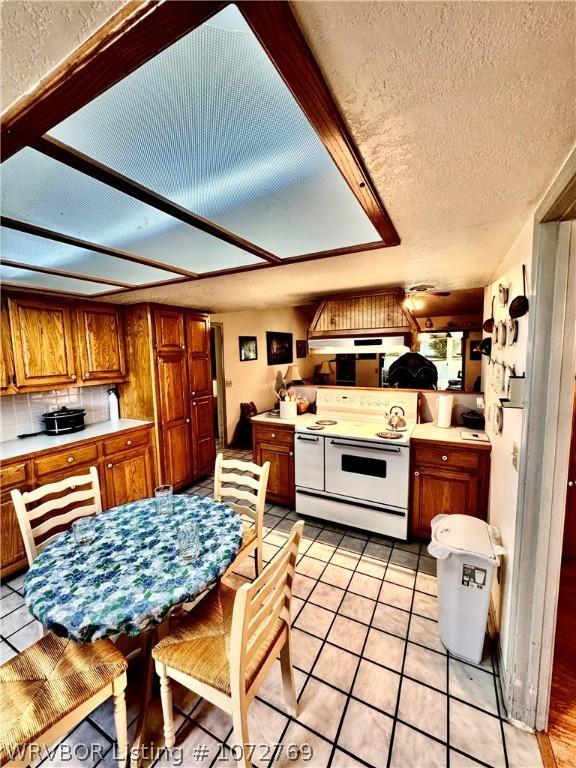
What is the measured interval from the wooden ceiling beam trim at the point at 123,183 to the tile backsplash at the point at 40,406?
266 cm

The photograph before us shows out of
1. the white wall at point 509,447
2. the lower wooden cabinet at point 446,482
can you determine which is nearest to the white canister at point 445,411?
the lower wooden cabinet at point 446,482

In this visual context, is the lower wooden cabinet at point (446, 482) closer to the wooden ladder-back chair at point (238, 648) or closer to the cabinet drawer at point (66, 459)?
the wooden ladder-back chair at point (238, 648)

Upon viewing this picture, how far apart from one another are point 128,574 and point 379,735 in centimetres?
127

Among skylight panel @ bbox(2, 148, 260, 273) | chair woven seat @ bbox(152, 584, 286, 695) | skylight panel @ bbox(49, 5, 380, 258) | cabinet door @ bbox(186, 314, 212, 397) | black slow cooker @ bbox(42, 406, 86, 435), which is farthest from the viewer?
cabinet door @ bbox(186, 314, 212, 397)

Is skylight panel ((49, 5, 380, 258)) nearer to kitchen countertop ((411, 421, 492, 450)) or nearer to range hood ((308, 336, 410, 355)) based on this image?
range hood ((308, 336, 410, 355))

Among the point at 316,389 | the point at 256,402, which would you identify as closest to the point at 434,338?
the point at 256,402

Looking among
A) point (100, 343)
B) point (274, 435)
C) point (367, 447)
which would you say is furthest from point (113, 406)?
point (367, 447)

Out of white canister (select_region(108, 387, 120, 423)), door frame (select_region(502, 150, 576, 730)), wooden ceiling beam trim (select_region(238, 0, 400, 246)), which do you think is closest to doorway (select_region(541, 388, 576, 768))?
door frame (select_region(502, 150, 576, 730))

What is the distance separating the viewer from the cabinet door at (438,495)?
244cm

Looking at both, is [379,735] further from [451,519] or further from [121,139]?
[121,139]

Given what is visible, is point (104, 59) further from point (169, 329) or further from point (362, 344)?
point (169, 329)

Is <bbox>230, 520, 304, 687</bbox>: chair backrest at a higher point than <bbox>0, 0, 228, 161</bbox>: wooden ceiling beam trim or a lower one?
lower

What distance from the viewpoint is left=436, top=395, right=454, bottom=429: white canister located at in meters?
2.89

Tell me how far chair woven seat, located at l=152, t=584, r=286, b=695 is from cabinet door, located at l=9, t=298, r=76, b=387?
7.76 ft
